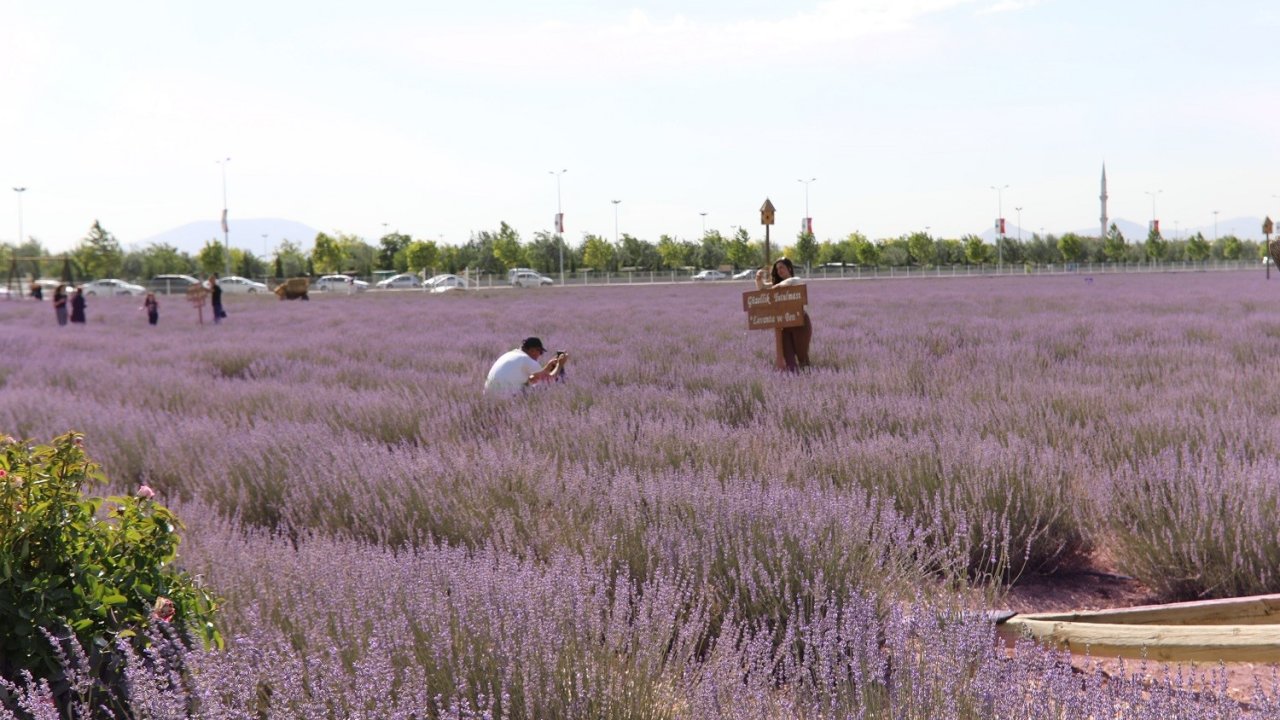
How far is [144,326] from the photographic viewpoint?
73.8ft

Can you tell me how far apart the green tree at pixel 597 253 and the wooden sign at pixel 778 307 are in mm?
76771

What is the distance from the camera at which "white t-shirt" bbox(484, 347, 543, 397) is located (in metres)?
7.73

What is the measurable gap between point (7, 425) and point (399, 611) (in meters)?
6.82

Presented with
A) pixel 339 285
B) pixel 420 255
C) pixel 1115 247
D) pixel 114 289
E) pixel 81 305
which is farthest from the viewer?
→ pixel 1115 247

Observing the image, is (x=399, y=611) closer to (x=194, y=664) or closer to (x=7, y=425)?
(x=194, y=664)

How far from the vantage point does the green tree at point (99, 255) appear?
73.6 meters

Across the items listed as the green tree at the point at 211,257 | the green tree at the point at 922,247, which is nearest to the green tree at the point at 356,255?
the green tree at the point at 211,257

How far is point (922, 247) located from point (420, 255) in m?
49.0

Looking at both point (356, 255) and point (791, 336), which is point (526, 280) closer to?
point (356, 255)

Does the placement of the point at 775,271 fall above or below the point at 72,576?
above

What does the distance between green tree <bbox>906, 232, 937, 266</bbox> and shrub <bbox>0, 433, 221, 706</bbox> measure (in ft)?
328

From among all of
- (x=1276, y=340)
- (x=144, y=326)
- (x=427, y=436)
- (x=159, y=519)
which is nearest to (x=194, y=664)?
(x=159, y=519)

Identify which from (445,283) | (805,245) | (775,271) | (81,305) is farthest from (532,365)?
(805,245)

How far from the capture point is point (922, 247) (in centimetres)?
9794
